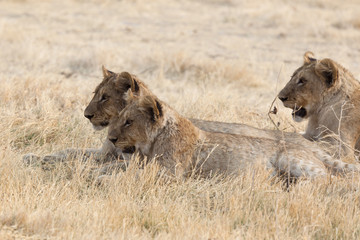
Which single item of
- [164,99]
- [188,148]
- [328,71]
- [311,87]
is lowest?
[164,99]

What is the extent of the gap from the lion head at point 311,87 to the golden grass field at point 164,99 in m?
0.32

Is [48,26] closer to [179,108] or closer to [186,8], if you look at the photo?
[186,8]

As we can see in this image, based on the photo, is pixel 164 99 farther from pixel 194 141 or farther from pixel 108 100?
pixel 194 141

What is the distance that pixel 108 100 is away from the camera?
6.07 metres

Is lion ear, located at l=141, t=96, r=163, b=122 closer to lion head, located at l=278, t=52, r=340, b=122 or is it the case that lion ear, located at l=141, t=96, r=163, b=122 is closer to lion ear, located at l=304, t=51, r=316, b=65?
lion head, located at l=278, t=52, r=340, b=122

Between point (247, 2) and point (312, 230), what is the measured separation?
20698 mm

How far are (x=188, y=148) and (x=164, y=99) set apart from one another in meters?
3.61

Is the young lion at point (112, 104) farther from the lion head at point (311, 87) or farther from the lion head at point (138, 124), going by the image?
the lion head at point (311, 87)

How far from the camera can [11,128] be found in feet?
22.0

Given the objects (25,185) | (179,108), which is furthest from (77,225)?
(179,108)

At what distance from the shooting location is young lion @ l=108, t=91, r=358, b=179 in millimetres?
5480

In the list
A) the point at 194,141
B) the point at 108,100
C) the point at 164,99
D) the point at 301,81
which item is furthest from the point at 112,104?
the point at 164,99

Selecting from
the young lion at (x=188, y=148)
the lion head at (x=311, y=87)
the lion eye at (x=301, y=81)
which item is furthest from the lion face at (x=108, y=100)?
the lion eye at (x=301, y=81)

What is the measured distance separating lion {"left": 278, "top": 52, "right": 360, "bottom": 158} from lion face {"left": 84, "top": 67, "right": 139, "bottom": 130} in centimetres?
188
